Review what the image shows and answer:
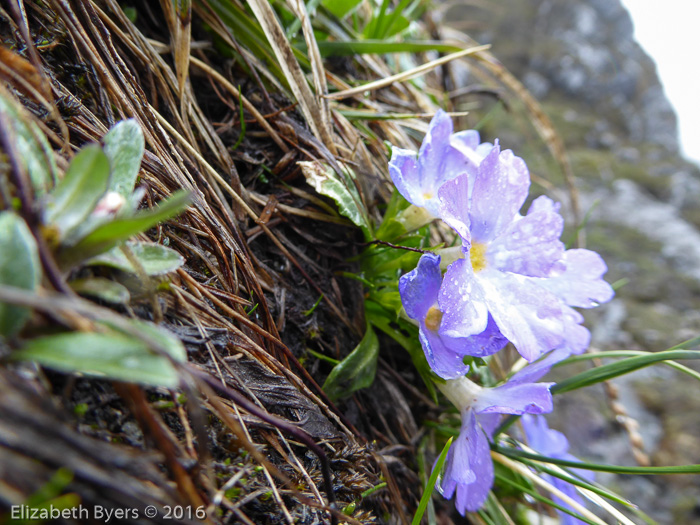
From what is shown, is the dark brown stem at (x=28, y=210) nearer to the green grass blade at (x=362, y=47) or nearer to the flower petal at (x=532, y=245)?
the flower petal at (x=532, y=245)

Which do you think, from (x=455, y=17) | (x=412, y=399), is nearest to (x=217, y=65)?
(x=412, y=399)

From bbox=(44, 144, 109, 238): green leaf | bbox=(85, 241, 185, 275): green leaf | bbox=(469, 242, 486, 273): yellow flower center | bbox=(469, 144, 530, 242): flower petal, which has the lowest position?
bbox=(469, 242, 486, 273): yellow flower center

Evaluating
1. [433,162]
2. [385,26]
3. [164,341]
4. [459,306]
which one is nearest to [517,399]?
[459,306]

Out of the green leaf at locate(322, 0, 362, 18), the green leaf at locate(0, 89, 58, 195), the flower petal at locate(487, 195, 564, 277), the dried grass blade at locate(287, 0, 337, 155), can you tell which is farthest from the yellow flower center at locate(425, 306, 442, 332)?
the green leaf at locate(322, 0, 362, 18)

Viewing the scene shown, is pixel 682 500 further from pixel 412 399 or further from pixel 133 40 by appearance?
pixel 133 40

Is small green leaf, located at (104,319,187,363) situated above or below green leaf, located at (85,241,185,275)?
below

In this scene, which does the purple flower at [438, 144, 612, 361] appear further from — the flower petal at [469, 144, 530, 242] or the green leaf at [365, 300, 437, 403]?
the green leaf at [365, 300, 437, 403]

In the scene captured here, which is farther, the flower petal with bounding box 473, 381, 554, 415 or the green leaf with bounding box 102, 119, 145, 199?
the flower petal with bounding box 473, 381, 554, 415

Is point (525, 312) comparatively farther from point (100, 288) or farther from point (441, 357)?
point (100, 288)
